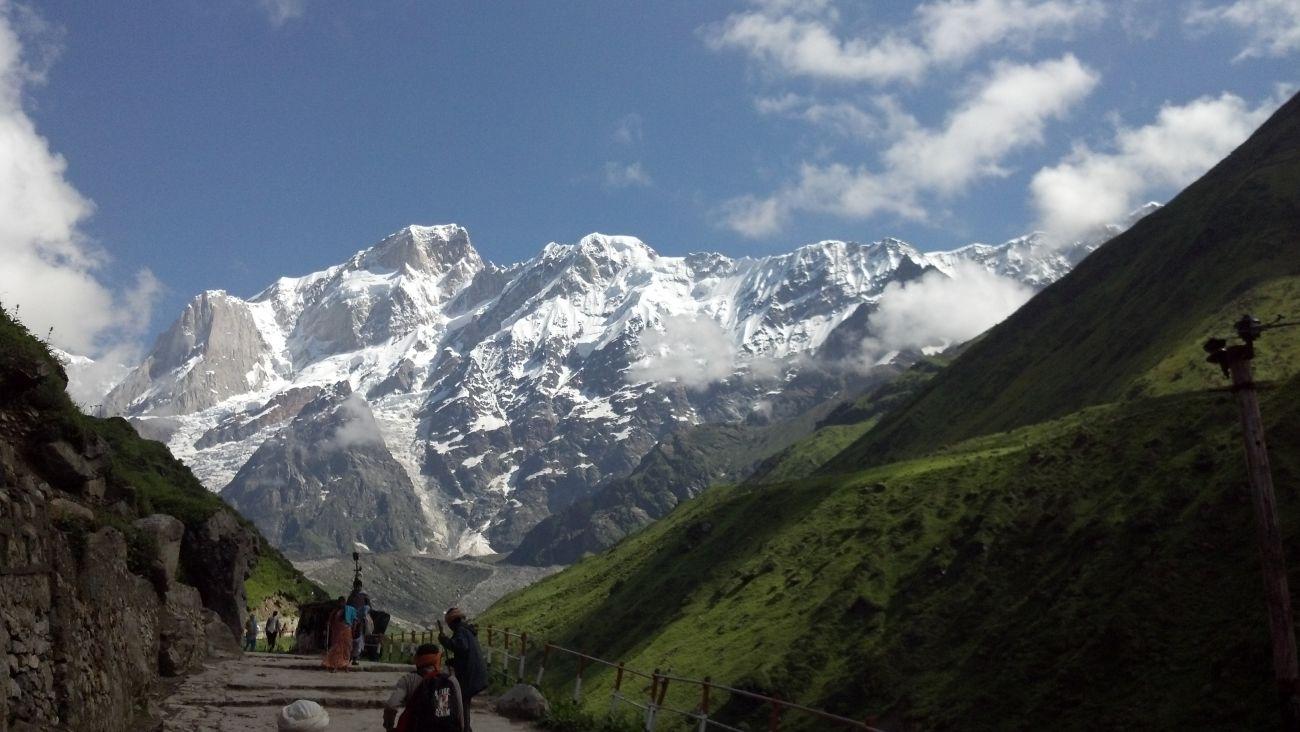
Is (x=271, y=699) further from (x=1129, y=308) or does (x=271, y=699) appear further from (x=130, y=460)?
(x=1129, y=308)

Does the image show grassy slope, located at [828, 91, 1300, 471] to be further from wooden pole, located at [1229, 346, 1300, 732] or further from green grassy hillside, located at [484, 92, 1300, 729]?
wooden pole, located at [1229, 346, 1300, 732]

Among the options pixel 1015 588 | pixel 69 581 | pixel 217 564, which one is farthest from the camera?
pixel 1015 588

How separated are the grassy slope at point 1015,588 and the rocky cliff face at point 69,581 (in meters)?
33.2

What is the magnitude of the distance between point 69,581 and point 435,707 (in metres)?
7.45

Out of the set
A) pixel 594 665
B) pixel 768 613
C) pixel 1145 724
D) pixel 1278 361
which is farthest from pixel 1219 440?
pixel 594 665

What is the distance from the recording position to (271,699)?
28.0 metres

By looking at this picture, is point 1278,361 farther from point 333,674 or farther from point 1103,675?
point 333,674

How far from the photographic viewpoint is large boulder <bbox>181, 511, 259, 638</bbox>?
53.6 metres

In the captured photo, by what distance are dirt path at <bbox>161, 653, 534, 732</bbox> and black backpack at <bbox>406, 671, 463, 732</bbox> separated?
33.2 feet

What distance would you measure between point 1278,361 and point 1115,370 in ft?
111

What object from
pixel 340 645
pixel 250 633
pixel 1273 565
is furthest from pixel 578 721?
pixel 250 633

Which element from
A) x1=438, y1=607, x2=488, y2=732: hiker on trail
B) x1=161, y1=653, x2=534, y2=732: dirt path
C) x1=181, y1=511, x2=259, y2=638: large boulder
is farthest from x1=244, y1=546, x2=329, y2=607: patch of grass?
x1=438, y1=607, x2=488, y2=732: hiker on trail

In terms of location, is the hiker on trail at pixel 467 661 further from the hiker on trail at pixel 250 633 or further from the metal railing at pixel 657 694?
the hiker on trail at pixel 250 633

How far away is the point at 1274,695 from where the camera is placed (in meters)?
35.0
